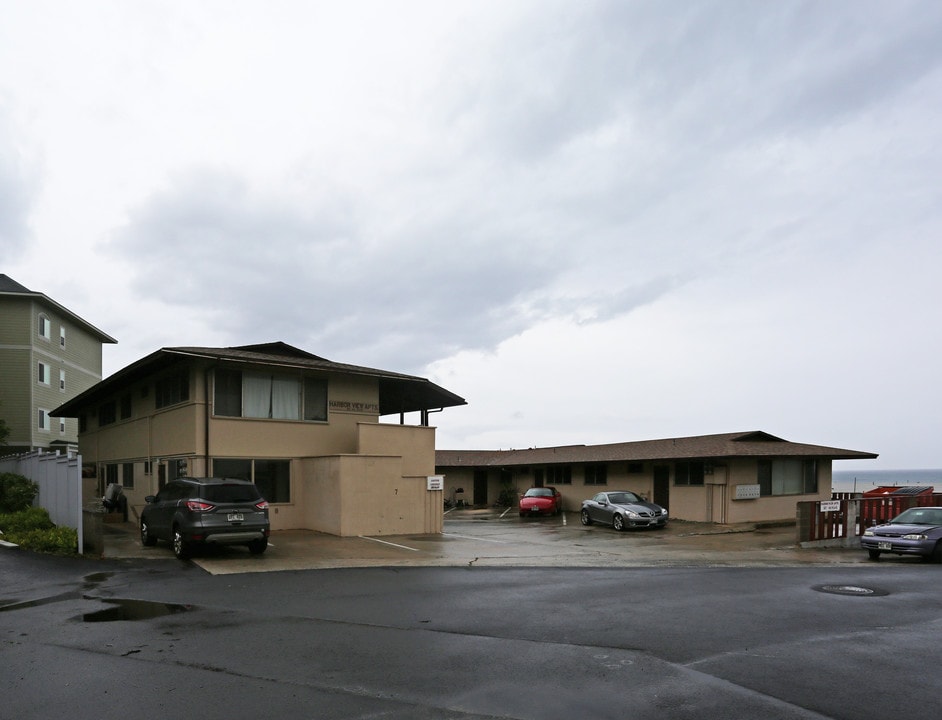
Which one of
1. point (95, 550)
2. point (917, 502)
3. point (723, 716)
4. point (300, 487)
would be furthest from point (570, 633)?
point (917, 502)

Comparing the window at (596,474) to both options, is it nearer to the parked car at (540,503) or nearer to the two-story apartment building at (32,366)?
the parked car at (540,503)

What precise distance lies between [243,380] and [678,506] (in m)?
18.5

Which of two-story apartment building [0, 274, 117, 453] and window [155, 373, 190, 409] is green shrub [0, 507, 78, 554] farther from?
two-story apartment building [0, 274, 117, 453]

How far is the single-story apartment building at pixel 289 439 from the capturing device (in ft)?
74.1

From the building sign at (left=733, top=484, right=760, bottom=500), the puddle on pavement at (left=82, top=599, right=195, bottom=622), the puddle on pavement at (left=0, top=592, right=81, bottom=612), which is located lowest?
the building sign at (left=733, top=484, right=760, bottom=500)

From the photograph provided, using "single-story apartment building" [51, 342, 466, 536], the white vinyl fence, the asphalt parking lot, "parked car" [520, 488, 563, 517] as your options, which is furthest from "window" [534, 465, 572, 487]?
the white vinyl fence

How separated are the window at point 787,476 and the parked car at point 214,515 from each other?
70.7 feet

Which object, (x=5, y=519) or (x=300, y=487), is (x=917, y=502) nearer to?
(x=300, y=487)

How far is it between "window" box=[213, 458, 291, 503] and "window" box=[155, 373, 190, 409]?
239 cm

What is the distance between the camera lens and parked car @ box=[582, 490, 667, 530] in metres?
27.4

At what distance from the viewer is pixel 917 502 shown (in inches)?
1034

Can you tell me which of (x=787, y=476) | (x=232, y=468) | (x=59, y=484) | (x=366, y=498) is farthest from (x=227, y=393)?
(x=787, y=476)

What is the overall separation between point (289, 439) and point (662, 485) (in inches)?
660

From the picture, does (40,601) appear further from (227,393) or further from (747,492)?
(747,492)
